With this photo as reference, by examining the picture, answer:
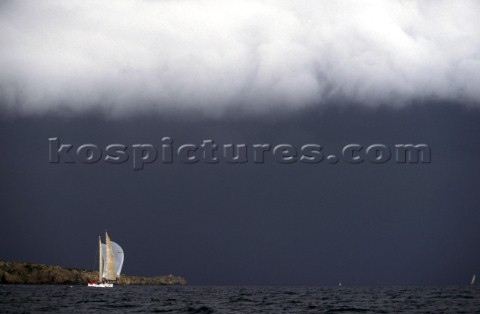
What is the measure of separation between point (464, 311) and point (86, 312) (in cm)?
4964

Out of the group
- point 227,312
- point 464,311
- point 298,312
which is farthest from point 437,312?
point 227,312

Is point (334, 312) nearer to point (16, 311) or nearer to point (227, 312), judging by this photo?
point (227, 312)

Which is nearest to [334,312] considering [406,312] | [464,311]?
[406,312]

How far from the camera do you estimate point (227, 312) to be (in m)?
97.1

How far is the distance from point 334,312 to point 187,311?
2012cm

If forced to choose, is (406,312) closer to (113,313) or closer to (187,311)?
(187,311)

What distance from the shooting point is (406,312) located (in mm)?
98438

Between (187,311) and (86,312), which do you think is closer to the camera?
(86,312)

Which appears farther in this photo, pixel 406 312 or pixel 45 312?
pixel 406 312

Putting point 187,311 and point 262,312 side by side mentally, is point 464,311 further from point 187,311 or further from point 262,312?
point 187,311

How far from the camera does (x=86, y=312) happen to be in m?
93.5

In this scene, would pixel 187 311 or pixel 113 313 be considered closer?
pixel 113 313

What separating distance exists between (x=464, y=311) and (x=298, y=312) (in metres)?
22.0

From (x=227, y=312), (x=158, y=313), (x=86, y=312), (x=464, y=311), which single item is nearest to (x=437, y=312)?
(x=464, y=311)
